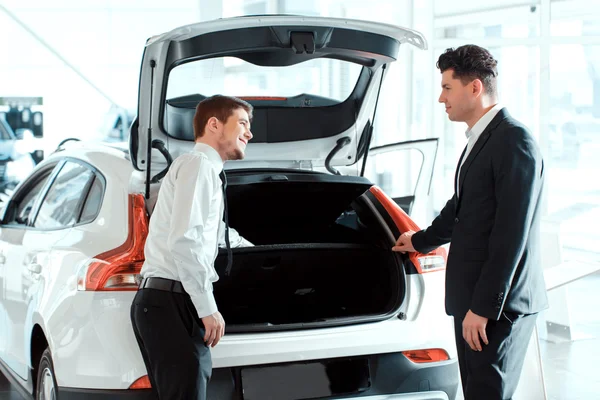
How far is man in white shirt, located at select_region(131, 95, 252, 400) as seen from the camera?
93.0 inches

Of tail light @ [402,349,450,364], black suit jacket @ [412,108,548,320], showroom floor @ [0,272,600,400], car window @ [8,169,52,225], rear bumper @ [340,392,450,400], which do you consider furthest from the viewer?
showroom floor @ [0,272,600,400]

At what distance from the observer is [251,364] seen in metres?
2.62

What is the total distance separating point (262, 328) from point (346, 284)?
2.82 feet

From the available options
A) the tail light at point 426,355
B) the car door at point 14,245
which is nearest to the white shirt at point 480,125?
the tail light at point 426,355

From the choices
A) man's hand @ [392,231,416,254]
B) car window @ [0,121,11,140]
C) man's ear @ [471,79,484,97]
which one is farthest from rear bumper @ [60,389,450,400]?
car window @ [0,121,11,140]

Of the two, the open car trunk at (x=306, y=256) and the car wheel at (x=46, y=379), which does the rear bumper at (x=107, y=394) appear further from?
the open car trunk at (x=306, y=256)

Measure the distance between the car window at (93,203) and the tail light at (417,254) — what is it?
1148 mm

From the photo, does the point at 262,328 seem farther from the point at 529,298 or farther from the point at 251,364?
the point at 529,298

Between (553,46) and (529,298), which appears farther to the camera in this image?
(553,46)

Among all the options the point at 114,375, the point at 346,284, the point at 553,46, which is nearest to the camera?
the point at 114,375

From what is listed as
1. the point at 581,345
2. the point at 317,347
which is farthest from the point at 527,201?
the point at 581,345

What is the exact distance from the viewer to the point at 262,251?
122 inches

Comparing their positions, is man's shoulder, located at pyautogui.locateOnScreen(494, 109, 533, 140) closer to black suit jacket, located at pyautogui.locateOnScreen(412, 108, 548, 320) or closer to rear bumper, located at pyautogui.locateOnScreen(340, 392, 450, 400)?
black suit jacket, located at pyautogui.locateOnScreen(412, 108, 548, 320)

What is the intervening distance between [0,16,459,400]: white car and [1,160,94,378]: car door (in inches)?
0.4
